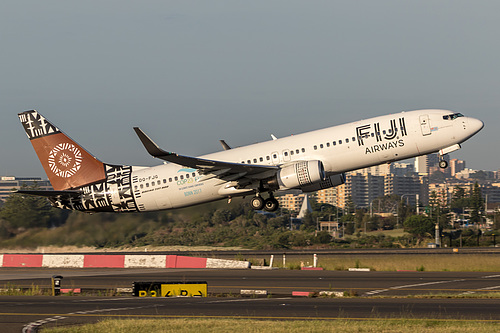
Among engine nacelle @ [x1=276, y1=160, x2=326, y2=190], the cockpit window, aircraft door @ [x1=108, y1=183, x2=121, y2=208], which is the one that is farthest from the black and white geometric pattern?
the cockpit window

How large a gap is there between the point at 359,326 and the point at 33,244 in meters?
41.1

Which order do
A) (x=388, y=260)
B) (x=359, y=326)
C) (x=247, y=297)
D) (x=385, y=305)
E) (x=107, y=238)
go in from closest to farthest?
(x=359, y=326)
(x=385, y=305)
(x=247, y=297)
(x=388, y=260)
(x=107, y=238)

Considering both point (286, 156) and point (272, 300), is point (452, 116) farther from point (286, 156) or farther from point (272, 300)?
point (272, 300)

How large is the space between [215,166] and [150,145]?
5.04 metres

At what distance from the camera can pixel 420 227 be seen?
371ft

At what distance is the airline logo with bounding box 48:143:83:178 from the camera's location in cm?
4872

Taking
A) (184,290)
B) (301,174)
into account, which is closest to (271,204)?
(301,174)

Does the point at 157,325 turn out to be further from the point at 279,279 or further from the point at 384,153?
the point at 384,153

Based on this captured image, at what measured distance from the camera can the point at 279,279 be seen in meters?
36.6

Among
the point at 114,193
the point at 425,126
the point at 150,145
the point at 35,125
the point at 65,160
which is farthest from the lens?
the point at 35,125

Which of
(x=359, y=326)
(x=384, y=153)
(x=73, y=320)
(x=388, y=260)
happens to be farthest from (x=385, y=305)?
(x=388, y=260)

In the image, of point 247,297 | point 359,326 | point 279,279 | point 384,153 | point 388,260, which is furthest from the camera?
point 388,260

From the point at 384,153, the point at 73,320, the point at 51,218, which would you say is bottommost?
the point at 73,320

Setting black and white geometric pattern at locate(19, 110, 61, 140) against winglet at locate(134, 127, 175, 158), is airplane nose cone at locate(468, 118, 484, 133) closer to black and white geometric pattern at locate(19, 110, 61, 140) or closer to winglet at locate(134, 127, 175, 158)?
winglet at locate(134, 127, 175, 158)
